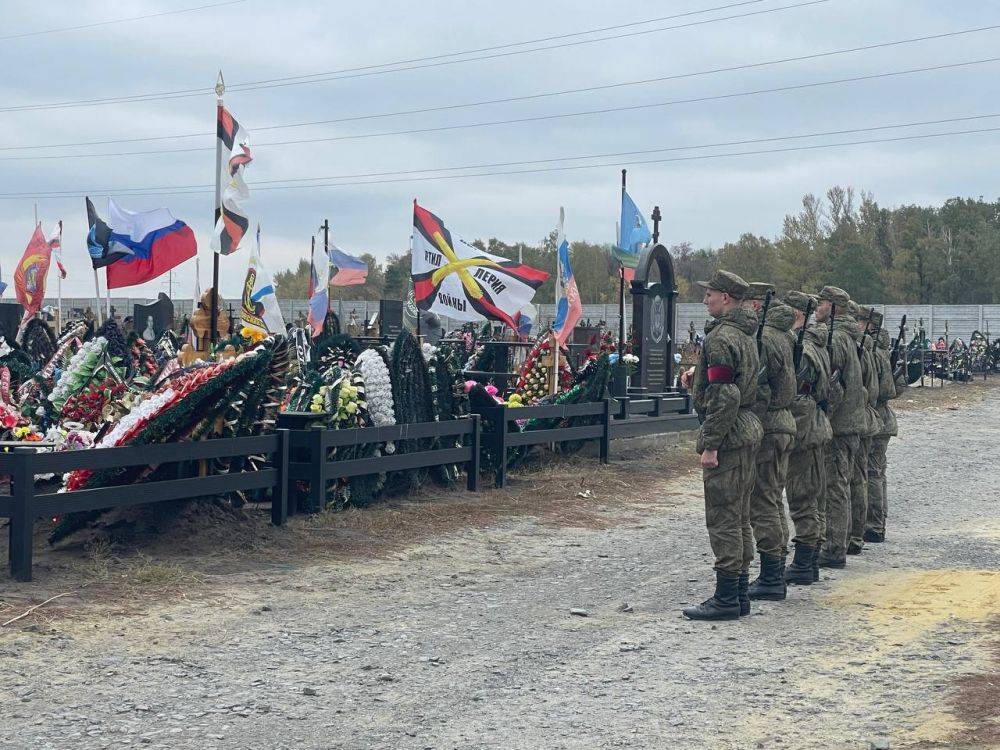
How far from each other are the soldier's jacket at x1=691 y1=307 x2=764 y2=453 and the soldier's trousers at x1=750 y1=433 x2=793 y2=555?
37cm

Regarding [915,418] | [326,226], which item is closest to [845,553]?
[915,418]

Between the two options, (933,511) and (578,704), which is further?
(933,511)

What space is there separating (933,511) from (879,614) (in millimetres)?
5643

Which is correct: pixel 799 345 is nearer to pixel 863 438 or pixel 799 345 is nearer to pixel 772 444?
pixel 772 444

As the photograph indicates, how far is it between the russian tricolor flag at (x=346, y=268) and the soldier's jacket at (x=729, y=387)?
27.0m

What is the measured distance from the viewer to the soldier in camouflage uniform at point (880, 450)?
10.9 meters

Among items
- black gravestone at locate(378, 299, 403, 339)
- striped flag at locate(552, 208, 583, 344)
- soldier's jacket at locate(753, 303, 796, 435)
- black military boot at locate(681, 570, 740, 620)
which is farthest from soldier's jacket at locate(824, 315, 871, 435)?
black gravestone at locate(378, 299, 403, 339)

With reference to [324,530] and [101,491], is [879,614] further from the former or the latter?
[101,491]

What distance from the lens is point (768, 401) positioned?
27.3ft

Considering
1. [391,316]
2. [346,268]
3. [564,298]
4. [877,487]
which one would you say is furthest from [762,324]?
[346,268]

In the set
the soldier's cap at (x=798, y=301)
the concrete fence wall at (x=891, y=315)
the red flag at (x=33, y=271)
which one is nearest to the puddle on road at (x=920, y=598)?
the soldier's cap at (x=798, y=301)

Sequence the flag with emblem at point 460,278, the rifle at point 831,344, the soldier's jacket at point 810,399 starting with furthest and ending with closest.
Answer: the flag with emblem at point 460,278 < the rifle at point 831,344 < the soldier's jacket at point 810,399

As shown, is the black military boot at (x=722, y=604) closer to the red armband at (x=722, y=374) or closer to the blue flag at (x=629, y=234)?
the red armband at (x=722, y=374)

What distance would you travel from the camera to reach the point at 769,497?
8305 mm
